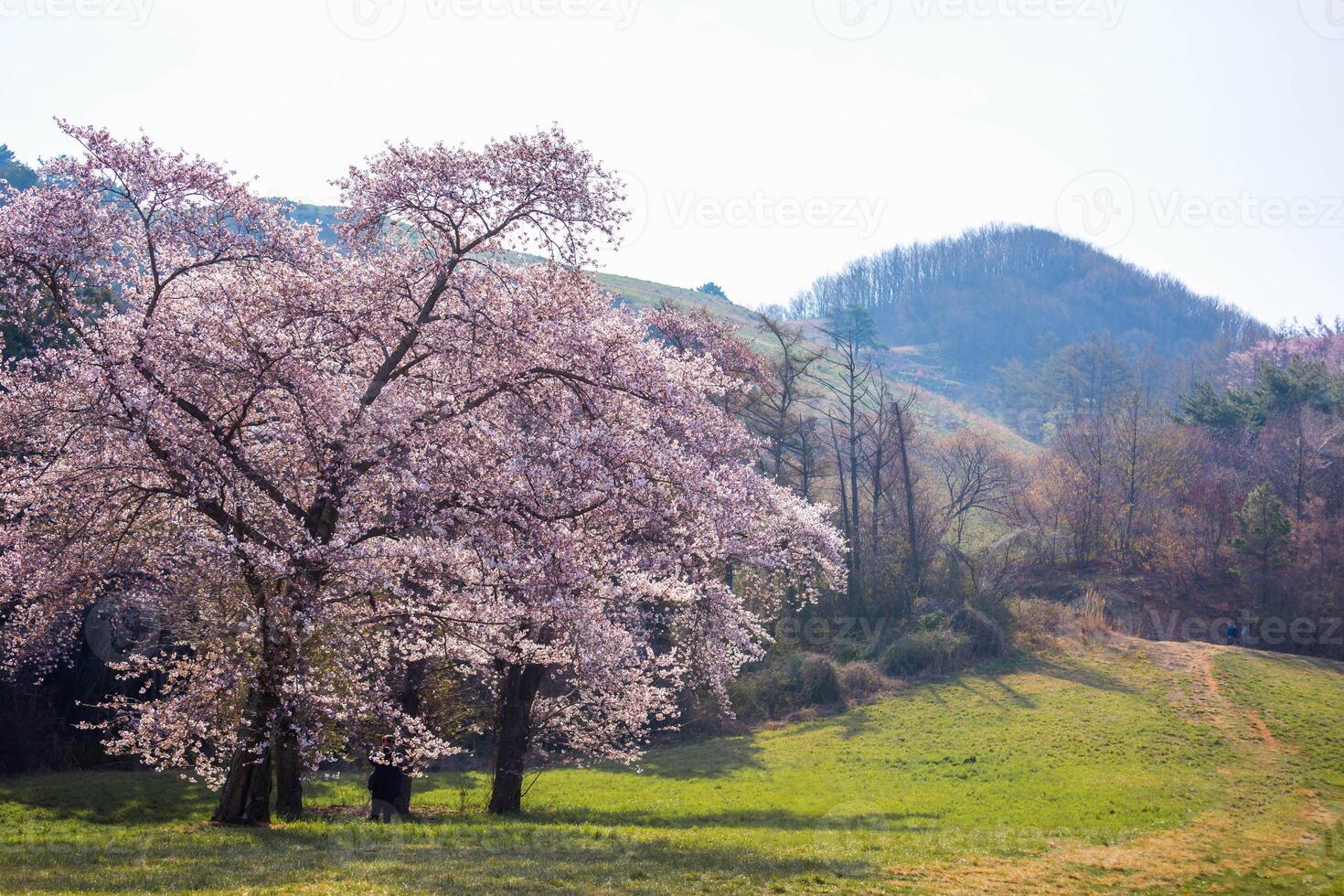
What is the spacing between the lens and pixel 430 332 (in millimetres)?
14211

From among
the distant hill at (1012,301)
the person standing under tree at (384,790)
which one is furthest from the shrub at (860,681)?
the distant hill at (1012,301)

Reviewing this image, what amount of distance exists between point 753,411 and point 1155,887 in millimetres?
32498

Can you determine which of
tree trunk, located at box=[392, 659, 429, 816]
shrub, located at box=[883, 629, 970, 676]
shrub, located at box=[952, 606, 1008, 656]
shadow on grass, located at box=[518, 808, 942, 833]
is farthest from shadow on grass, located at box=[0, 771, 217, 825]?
shrub, located at box=[952, 606, 1008, 656]

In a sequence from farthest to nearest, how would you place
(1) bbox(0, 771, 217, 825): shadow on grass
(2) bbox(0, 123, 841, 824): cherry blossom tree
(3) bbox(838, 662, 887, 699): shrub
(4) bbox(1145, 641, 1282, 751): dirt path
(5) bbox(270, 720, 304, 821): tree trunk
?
(3) bbox(838, 662, 887, 699): shrub → (4) bbox(1145, 641, 1282, 751): dirt path → (1) bbox(0, 771, 217, 825): shadow on grass → (5) bbox(270, 720, 304, 821): tree trunk → (2) bbox(0, 123, 841, 824): cherry blossom tree

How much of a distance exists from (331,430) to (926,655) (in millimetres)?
32976

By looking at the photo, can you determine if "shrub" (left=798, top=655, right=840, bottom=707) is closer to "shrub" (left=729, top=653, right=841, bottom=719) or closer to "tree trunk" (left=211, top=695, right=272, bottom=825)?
"shrub" (left=729, top=653, right=841, bottom=719)

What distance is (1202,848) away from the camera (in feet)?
57.8

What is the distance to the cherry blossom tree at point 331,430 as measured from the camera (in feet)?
41.1

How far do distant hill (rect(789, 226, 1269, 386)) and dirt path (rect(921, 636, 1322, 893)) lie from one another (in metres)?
120

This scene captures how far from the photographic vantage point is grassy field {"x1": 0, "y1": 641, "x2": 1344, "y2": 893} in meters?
11.5

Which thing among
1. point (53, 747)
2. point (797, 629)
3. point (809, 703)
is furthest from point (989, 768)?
point (53, 747)

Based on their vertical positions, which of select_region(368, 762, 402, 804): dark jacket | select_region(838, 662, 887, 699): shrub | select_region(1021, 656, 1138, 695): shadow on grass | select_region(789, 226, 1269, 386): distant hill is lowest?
select_region(368, 762, 402, 804): dark jacket

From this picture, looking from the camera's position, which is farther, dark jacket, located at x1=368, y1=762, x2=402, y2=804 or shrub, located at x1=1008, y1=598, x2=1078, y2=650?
shrub, located at x1=1008, y1=598, x2=1078, y2=650

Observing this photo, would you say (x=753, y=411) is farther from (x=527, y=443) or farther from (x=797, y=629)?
(x=527, y=443)
